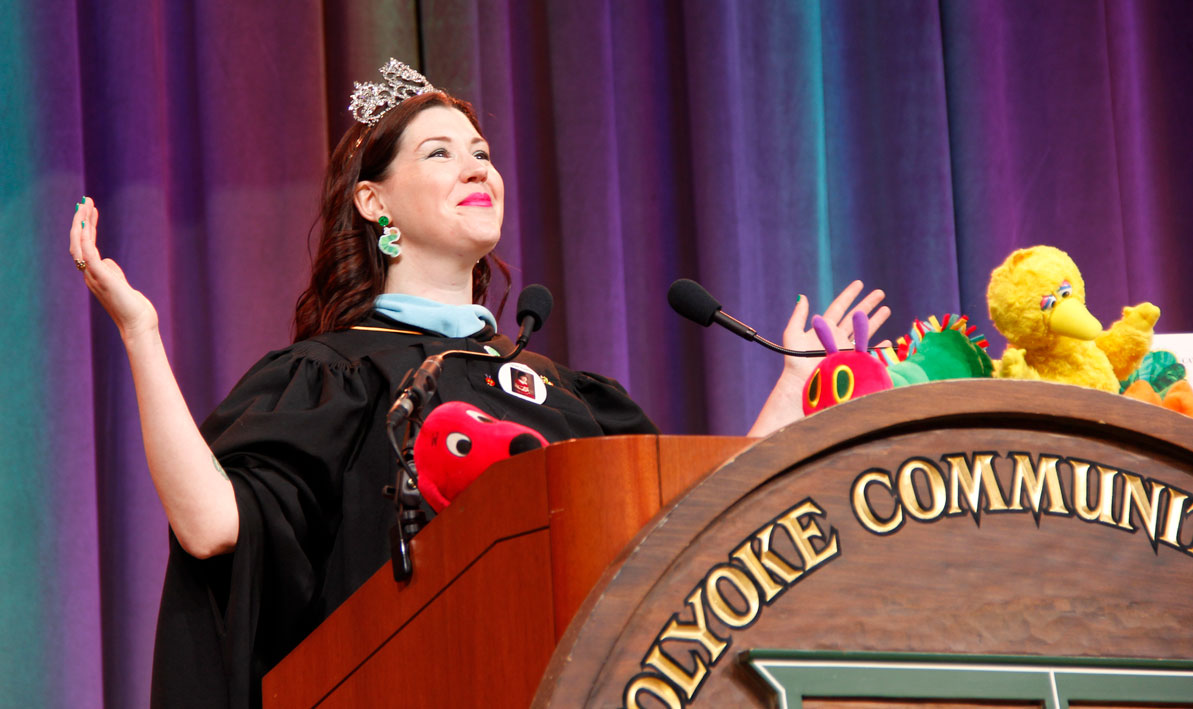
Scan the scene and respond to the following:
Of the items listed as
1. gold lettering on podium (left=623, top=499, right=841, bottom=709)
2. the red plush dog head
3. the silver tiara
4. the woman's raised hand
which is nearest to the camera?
gold lettering on podium (left=623, top=499, right=841, bottom=709)

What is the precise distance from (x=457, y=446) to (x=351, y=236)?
1.01 metres

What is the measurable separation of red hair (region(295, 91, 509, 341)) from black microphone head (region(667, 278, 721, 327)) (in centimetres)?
76

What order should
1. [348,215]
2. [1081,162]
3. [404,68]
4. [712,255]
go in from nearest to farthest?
[348,215] → [404,68] → [712,255] → [1081,162]

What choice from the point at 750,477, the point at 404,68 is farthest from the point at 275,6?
the point at 750,477

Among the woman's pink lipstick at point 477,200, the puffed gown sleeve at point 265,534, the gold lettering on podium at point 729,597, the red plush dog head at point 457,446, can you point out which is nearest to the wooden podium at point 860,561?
the gold lettering on podium at point 729,597

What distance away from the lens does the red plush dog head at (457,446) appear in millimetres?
1057

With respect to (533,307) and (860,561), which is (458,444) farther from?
(860,561)

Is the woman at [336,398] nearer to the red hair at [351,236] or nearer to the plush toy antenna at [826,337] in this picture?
the red hair at [351,236]

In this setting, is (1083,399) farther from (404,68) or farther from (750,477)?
(404,68)

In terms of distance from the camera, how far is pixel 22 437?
209 centimetres

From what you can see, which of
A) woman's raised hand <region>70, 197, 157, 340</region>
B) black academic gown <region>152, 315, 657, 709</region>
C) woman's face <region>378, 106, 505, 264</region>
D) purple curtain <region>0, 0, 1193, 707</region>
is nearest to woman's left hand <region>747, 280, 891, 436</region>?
black academic gown <region>152, 315, 657, 709</region>

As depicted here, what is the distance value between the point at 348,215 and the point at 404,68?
0.31 meters

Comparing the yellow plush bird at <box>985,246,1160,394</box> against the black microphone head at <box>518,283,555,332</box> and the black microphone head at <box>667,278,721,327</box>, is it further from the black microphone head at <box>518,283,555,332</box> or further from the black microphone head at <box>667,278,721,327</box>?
the black microphone head at <box>518,283,555,332</box>

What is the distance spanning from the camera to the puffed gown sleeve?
1.43 meters
